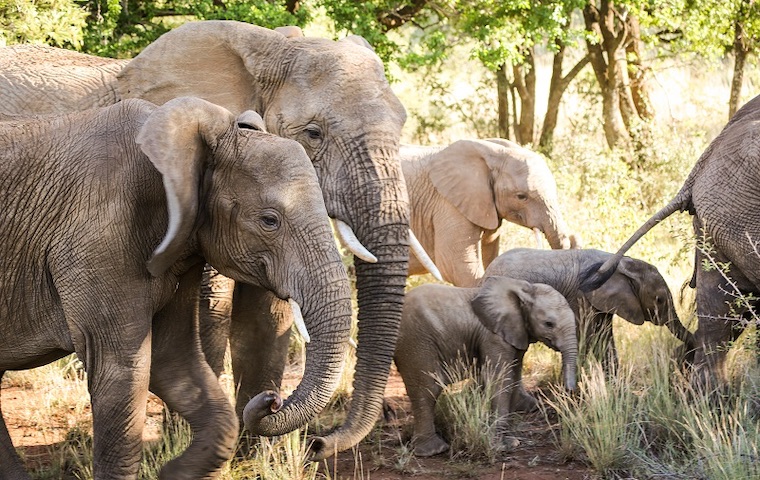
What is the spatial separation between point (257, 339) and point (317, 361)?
65.8 inches

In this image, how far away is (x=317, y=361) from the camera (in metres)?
4.72

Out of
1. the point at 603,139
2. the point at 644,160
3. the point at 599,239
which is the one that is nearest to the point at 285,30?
the point at 599,239

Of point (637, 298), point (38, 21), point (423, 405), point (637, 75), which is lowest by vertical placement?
point (423, 405)

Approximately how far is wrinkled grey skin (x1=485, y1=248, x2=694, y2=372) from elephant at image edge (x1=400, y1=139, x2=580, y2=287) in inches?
40.3

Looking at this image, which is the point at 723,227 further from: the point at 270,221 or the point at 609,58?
the point at 609,58

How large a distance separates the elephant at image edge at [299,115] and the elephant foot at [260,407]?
79cm

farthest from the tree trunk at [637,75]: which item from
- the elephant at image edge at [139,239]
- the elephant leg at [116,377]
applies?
the elephant leg at [116,377]

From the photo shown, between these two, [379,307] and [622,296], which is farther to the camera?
[622,296]

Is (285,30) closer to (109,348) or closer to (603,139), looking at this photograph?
(109,348)

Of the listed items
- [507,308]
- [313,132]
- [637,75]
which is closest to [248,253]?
[313,132]

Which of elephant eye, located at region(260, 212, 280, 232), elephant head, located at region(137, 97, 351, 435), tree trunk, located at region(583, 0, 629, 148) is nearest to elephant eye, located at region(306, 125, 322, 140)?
elephant head, located at region(137, 97, 351, 435)

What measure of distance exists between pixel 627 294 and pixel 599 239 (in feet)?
9.90

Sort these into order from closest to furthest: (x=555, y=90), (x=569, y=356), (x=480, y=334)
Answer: (x=569, y=356) → (x=480, y=334) → (x=555, y=90)

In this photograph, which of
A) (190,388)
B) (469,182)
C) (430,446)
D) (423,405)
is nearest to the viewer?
(190,388)
